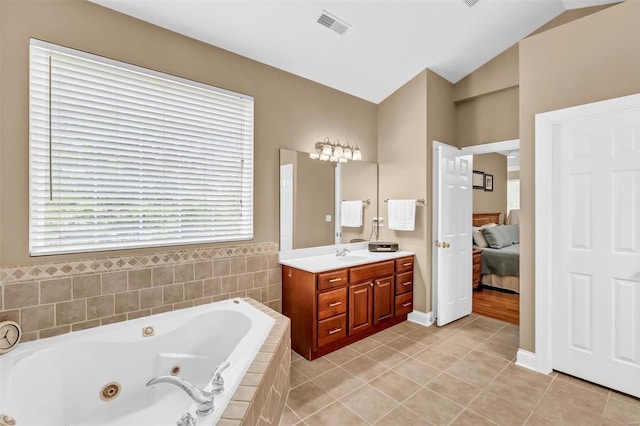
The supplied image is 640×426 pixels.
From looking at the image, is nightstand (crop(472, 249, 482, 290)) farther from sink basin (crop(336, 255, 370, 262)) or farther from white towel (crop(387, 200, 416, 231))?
sink basin (crop(336, 255, 370, 262))

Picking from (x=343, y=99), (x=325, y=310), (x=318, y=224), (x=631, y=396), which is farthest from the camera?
(x=343, y=99)

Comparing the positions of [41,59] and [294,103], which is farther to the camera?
[294,103]

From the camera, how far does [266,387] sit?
60.5 inches

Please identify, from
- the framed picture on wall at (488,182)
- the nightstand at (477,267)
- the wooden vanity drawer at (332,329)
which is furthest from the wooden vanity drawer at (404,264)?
the framed picture on wall at (488,182)

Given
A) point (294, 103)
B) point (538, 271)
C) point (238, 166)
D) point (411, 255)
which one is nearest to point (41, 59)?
point (238, 166)

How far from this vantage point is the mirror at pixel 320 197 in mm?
3023

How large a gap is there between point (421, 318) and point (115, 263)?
10.2ft

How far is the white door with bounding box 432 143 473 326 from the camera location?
344 cm

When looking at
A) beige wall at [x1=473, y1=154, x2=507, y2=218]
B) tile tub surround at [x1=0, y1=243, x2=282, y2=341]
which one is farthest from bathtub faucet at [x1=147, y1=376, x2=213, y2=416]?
beige wall at [x1=473, y1=154, x2=507, y2=218]

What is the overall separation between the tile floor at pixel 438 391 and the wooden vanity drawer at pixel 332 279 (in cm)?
64

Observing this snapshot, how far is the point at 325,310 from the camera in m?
2.69

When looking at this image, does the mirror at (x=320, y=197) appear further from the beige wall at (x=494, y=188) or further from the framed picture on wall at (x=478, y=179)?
Result: the beige wall at (x=494, y=188)

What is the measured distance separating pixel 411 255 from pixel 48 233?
3.29m

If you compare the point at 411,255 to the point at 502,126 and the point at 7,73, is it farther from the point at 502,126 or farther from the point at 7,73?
the point at 7,73
